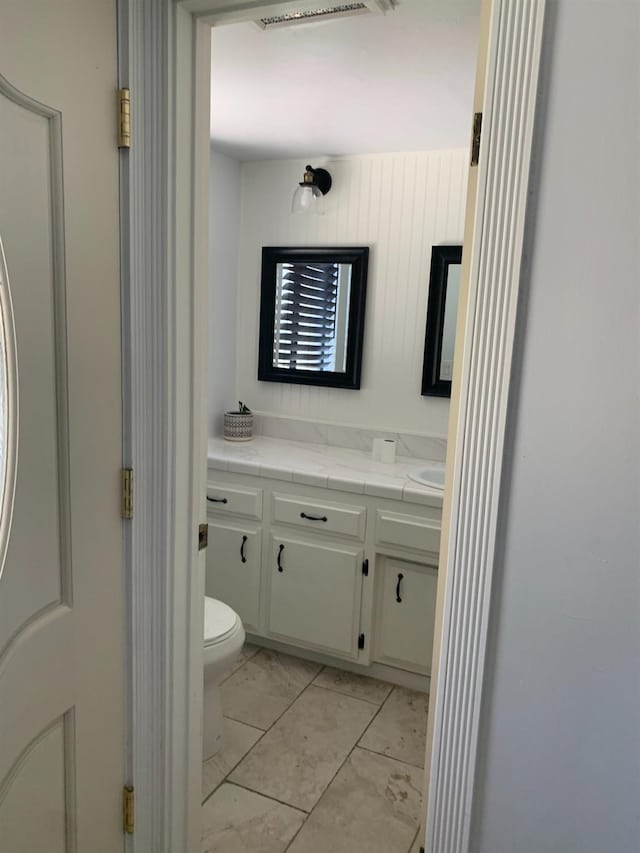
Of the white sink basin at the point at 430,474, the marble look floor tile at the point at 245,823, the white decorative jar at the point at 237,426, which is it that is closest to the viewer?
the marble look floor tile at the point at 245,823

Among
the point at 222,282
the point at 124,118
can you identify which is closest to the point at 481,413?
the point at 124,118

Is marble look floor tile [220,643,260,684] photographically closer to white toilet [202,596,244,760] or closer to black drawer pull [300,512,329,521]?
white toilet [202,596,244,760]

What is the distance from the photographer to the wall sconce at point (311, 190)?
2771mm

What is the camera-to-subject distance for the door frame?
2.97 feet

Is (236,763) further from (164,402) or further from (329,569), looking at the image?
(164,402)

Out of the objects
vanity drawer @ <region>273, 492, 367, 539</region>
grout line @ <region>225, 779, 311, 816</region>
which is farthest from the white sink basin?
grout line @ <region>225, 779, 311, 816</region>

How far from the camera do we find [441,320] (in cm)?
284

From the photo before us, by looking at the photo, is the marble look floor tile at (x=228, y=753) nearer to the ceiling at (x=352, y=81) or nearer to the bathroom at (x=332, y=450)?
the bathroom at (x=332, y=450)

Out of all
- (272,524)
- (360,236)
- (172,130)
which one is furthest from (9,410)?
(360,236)

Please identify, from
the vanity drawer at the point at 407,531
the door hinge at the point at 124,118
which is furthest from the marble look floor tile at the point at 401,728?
the door hinge at the point at 124,118

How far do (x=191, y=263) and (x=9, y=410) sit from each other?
512 millimetres

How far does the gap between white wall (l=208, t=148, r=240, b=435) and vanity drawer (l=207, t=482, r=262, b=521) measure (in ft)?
1.67

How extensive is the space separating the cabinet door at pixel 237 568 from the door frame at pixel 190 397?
124 cm

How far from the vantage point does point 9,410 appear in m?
1.02
